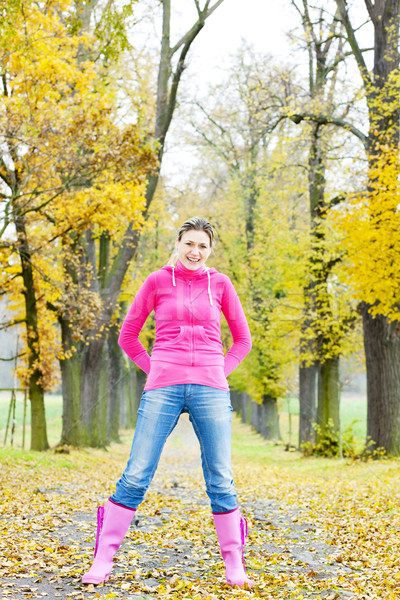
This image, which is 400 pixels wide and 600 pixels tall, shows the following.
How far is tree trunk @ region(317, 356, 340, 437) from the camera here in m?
18.1

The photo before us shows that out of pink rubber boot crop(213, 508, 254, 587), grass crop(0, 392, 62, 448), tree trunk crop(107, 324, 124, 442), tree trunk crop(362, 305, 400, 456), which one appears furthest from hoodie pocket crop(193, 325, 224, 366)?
grass crop(0, 392, 62, 448)

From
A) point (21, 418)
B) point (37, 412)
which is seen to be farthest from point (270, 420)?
point (21, 418)

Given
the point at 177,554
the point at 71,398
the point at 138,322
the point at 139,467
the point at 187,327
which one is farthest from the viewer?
the point at 71,398

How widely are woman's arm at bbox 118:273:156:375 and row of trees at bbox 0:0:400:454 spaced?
16.7 ft

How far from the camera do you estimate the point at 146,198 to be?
1565 centimetres

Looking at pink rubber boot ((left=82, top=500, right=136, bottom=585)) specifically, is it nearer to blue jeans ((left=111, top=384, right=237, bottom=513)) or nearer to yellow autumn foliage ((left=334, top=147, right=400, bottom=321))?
blue jeans ((left=111, top=384, right=237, bottom=513))

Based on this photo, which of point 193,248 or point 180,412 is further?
point 193,248

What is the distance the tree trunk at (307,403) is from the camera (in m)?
20.3

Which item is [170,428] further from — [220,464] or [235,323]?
[235,323]

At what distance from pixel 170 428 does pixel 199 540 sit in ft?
7.39

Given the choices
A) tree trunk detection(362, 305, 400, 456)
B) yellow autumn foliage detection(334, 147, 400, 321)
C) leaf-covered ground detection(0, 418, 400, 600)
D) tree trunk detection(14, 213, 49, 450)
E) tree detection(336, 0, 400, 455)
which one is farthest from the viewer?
tree trunk detection(14, 213, 49, 450)

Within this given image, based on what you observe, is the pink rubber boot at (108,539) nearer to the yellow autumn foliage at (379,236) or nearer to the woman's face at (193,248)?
the woman's face at (193,248)

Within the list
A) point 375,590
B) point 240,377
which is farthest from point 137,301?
point 240,377

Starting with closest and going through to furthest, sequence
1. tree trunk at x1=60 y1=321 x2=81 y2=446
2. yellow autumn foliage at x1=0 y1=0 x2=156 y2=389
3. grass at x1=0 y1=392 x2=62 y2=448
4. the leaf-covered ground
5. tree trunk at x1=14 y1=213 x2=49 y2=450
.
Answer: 1. the leaf-covered ground
2. yellow autumn foliage at x1=0 y1=0 x2=156 y2=389
3. tree trunk at x1=14 y1=213 x2=49 y2=450
4. tree trunk at x1=60 y1=321 x2=81 y2=446
5. grass at x1=0 y1=392 x2=62 y2=448
